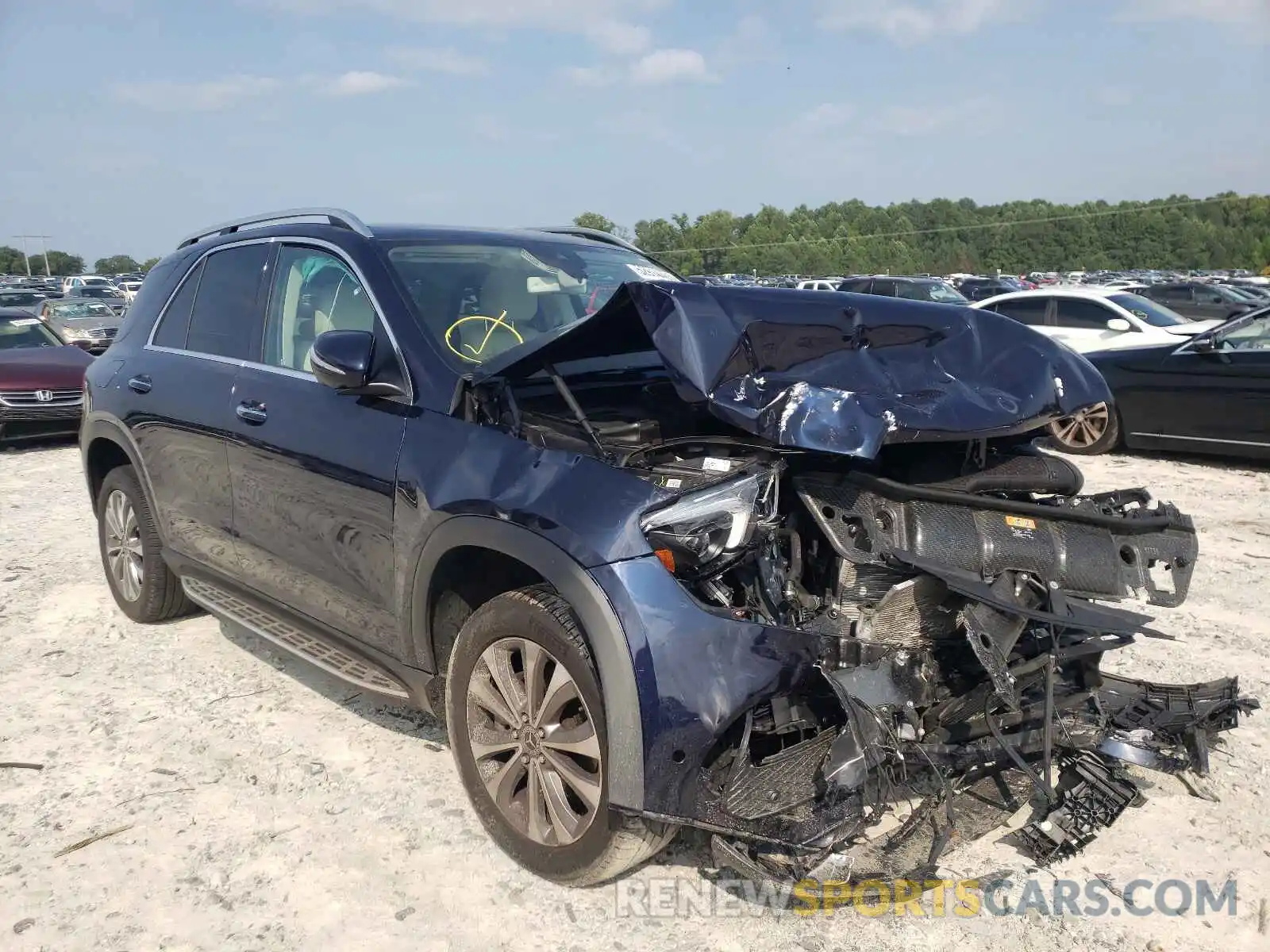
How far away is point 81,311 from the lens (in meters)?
20.4

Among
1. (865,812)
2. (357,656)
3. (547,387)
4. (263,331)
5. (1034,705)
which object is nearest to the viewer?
(865,812)

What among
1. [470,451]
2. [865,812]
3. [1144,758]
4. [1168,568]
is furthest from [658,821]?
[1168,568]

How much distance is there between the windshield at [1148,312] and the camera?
1309 centimetres

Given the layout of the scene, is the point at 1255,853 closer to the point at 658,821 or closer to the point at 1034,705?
the point at 1034,705

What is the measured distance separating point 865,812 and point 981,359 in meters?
1.59

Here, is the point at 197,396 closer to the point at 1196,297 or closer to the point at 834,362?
the point at 834,362

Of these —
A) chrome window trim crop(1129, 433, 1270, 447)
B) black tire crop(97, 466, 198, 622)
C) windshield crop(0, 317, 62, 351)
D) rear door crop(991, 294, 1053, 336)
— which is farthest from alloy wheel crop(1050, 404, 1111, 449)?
windshield crop(0, 317, 62, 351)

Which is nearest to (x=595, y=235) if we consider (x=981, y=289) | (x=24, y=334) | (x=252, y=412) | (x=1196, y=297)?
(x=252, y=412)

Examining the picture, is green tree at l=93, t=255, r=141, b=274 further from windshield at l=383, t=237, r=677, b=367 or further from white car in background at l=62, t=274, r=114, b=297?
windshield at l=383, t=237, r=677, b=367

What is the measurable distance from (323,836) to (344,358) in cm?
154

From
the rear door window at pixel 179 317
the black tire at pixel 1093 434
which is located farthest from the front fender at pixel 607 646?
the black tire at pixel 1093 434

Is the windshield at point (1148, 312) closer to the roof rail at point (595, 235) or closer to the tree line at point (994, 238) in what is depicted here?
the roof rail at point (595, 235)

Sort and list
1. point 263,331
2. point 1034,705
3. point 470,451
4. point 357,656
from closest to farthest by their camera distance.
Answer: point 1034,705, point 470,451, point 357,656, point 263,331

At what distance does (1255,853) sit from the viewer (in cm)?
303
